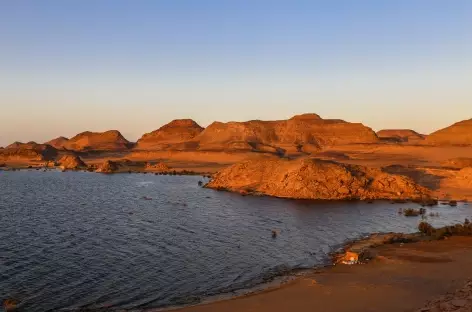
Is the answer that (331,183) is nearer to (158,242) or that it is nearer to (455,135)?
(158,242)

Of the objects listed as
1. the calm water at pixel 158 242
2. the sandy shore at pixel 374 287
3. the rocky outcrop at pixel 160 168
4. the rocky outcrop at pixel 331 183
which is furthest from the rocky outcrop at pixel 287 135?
the sandy shore at pixel 374 287

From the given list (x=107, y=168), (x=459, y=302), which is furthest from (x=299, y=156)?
(x=459, y=302)

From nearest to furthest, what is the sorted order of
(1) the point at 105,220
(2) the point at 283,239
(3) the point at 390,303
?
1. (3) the point at 390,303
2. (2) the point at 283,239
3. (1) the point at 105,220

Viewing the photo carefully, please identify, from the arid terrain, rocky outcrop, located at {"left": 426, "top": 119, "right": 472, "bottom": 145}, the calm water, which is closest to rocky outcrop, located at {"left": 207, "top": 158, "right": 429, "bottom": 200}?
the arid terrain

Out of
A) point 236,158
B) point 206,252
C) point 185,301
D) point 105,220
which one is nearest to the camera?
point 185,301

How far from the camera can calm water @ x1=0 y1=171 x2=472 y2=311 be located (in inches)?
1075

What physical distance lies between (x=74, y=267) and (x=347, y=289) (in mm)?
Answer: 17830

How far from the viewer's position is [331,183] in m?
71.9

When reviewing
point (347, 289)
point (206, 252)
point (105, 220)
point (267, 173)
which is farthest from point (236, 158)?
point (347, 289)

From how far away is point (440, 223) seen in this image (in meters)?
50.0

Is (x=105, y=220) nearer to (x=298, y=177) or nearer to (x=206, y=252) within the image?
(x=206, y=252)

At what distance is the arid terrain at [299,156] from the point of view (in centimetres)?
7741

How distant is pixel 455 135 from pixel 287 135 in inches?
2355

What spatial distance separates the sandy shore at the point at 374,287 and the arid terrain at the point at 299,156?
36.4 metres
